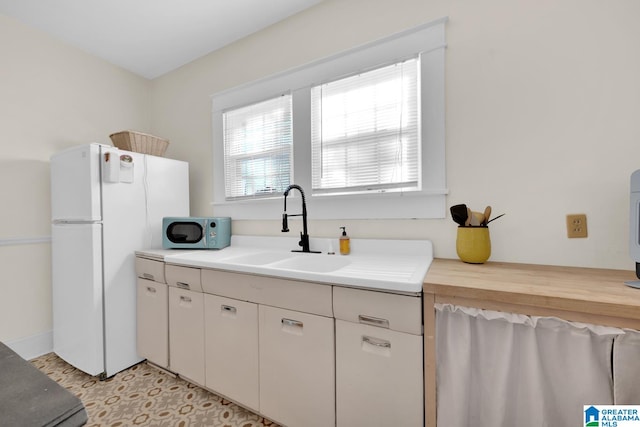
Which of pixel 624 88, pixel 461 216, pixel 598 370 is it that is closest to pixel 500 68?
pixel 624 88

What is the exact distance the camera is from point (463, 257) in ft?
4.54

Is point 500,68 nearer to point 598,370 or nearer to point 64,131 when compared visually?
point 598,370

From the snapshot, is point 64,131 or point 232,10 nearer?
point 232,10

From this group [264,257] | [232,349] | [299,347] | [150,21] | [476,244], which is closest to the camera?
[299,347]

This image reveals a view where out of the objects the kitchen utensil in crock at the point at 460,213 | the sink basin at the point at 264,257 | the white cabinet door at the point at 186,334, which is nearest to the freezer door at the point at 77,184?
the white cabinet door at the point at 186,334

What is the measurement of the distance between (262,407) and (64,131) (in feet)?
9.19

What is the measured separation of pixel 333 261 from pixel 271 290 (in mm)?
464

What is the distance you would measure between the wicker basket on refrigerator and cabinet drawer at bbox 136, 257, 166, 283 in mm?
940

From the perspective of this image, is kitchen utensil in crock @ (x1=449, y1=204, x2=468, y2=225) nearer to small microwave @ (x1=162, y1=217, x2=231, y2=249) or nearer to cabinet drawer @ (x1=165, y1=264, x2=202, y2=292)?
cabinet drawer @ (x1=165, y1=264, x2=202, y2=292)

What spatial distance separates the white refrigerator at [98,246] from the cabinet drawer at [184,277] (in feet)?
1.63

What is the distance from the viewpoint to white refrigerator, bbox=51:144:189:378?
1781mm

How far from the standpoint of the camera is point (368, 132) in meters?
1.75

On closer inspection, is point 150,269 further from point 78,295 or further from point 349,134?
point 349,134

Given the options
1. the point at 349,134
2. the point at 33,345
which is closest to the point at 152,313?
the point at 33,345
